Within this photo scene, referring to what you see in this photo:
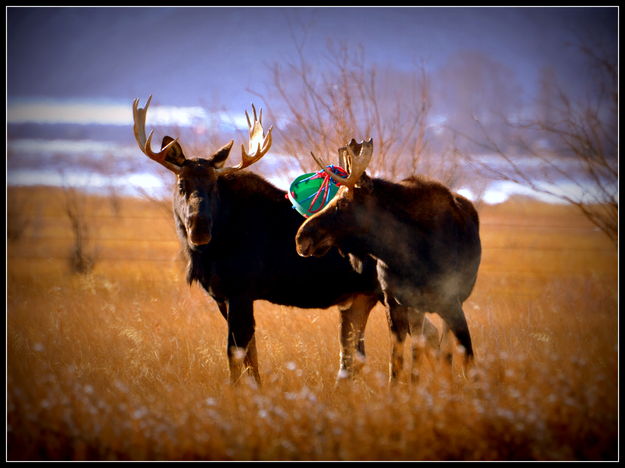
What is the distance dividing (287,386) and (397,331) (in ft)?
4.04

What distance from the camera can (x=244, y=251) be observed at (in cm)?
546

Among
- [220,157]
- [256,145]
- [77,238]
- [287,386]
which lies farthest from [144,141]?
[77,238]

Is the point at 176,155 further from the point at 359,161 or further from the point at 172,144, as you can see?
the point at 359,161

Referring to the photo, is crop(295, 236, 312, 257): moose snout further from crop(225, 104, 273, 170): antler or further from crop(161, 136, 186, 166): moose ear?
crop(161, 136, 186, 166): moose ear

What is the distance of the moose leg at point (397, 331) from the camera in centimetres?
516

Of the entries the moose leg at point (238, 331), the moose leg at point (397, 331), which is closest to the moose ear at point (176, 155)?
the moose leg at point (238, 331)

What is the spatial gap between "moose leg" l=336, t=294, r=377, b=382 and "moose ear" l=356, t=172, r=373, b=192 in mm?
1457

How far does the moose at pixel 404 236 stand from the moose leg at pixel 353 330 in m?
1.12

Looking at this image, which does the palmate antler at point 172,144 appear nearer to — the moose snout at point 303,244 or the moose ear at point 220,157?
the moose ear at point 220,157

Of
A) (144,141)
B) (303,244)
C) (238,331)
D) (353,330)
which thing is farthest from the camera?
(353,330)

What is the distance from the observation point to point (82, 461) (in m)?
4.12

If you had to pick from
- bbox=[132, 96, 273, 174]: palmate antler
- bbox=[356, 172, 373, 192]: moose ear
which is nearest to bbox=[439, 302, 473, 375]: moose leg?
bbox=[356, 172, 373, 192]: moose ear

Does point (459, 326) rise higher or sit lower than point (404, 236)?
lower

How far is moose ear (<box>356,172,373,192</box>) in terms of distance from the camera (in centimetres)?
474
